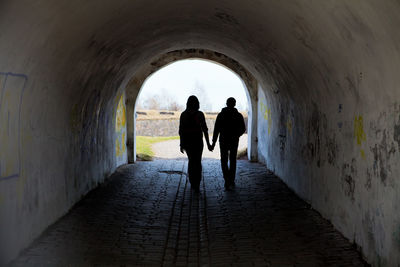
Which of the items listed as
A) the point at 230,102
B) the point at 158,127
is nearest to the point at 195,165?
the point at 230,102

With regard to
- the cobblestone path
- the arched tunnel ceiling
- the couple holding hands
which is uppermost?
the arched tunnel ceiling

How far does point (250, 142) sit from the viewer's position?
52.0 ft

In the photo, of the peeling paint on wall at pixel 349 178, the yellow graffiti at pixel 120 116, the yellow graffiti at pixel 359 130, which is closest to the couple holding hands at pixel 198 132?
the peeling paint on wall at pixel 349 178

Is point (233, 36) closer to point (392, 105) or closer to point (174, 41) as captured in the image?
point (174, 41)

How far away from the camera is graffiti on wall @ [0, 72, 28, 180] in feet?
14.6

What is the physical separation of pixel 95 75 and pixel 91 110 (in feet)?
3.62

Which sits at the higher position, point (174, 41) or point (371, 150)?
point (174, 41)

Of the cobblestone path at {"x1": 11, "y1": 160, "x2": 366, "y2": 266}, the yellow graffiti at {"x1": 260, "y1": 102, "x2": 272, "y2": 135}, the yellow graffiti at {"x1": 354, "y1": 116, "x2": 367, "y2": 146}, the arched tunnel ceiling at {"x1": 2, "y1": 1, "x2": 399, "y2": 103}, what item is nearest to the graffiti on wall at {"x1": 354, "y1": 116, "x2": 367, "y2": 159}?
the yellow graffiti at {"x1": 354, "y1": 116, "x2": 367, "y2": 146}

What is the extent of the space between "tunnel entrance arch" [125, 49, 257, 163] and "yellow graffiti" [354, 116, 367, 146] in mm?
10062

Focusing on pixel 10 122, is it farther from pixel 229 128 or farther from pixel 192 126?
pixel 229 128

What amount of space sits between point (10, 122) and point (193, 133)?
206 inches

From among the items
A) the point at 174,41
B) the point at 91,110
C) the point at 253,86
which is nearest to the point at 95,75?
the point at 91,110

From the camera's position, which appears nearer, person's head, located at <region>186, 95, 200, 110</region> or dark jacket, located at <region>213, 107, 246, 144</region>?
person's head, located at <region>186, 95, 200, 110</region>

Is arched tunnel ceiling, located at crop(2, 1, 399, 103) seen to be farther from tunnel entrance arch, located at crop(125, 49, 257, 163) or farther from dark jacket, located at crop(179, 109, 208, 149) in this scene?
tunnel entrance arch, located at crop(125, 49, 257, 163)
